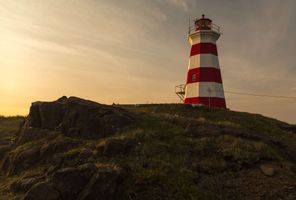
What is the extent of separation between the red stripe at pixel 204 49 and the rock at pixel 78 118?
17.1 m

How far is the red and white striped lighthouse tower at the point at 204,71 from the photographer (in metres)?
34.0

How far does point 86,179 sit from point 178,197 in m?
3.70

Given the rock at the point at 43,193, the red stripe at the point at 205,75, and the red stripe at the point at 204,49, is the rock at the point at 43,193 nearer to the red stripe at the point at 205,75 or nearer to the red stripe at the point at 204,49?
the red stripe at the point at 205,75

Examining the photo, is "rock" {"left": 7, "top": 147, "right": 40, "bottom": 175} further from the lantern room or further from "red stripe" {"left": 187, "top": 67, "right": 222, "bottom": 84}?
the lantern room

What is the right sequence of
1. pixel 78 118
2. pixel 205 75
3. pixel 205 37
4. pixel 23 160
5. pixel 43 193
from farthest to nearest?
pixel 205 37 < pixel 205 75 < pixel 78 118 < pixel 23 160 < pixel 43 193

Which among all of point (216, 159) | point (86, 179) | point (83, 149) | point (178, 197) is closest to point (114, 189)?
point (86, 179)

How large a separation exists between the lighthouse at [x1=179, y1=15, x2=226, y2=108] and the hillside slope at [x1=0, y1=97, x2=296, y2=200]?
11566 mm

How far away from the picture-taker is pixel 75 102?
68.8 feet

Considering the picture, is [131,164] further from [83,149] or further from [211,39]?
[211,39]

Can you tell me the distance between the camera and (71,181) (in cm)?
1195

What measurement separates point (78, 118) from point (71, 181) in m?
8.37

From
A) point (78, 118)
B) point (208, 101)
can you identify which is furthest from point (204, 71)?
point (78, 118)


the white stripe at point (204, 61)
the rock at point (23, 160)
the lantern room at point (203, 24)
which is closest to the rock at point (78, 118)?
the rock at point (23, 160)

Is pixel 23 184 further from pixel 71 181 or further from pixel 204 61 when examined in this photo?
pixel 204 61
